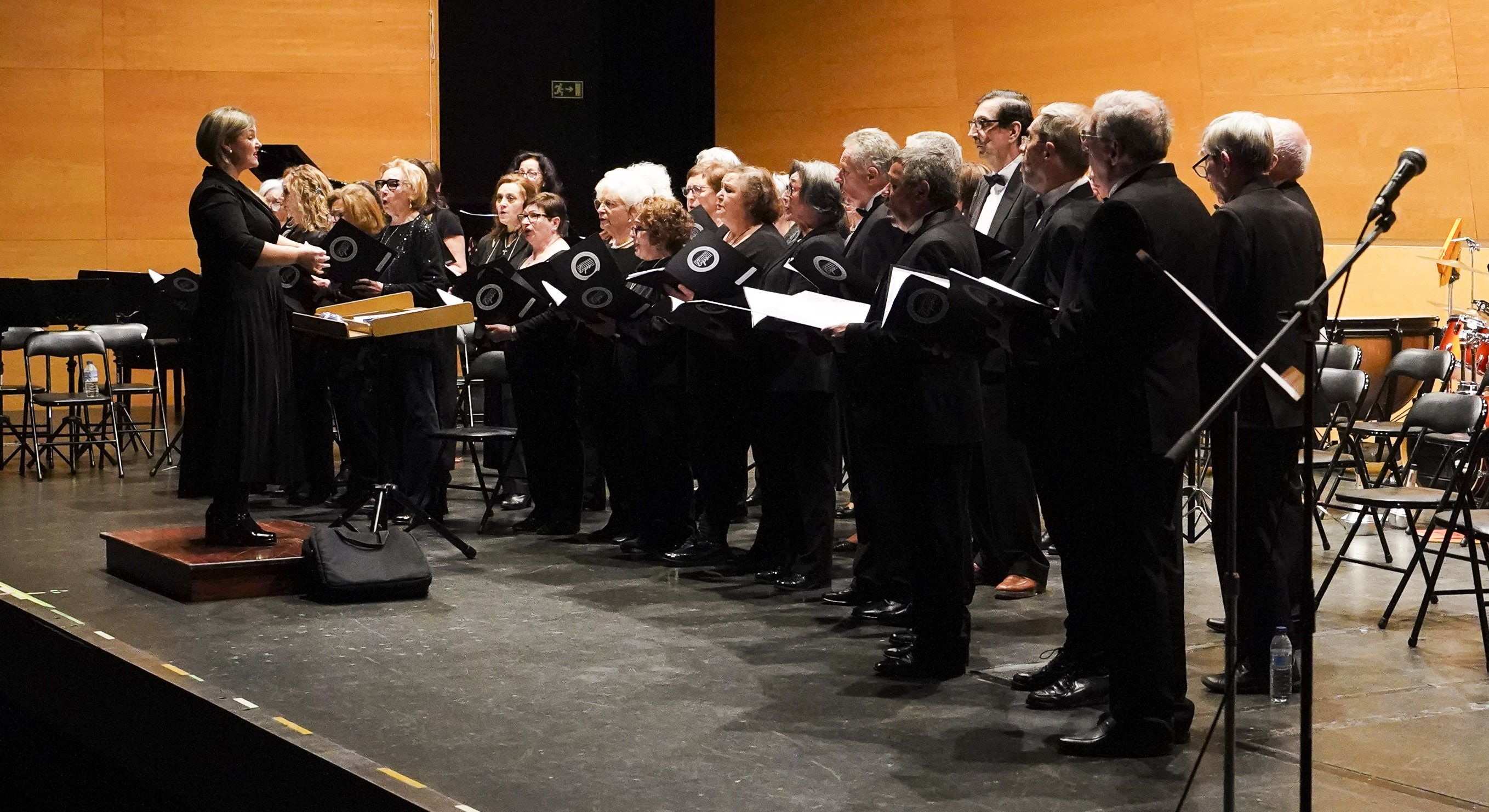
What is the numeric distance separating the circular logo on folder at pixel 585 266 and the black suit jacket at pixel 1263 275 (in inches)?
104

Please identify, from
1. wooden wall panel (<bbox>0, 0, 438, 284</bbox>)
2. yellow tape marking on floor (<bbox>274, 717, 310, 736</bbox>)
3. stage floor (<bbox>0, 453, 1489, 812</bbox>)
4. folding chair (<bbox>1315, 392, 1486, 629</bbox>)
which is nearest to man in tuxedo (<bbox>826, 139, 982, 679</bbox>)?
stage floor (<bbox>0, 453, 1489, 812</bbox>)

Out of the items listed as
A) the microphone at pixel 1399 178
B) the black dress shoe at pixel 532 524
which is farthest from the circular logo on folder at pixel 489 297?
the microphone at pixel 1399 178

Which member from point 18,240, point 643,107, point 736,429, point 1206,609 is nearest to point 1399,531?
point 1206,609

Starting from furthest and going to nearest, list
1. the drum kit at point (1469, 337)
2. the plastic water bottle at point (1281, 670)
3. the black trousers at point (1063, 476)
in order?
the drum kit at point (1469, 337)
the plastic water bottle at point (1281, 670)
the black trousers at point (1063, 476)

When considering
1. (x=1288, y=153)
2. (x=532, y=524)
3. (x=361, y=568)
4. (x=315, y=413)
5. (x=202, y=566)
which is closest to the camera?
(x=1288, y=153)

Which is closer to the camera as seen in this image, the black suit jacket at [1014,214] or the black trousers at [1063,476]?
the black trousers at [1063,476]

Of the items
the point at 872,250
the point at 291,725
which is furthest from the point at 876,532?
the point at 291,725

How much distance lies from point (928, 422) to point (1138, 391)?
0.69 meters

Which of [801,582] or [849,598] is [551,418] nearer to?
[801,582]

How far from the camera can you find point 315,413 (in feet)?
23.8

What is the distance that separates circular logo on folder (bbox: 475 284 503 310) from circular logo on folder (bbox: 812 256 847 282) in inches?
71.0

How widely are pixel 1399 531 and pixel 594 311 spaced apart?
361cm

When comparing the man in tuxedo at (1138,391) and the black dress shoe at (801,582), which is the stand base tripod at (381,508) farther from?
the man in tuxedo at (1138,391)

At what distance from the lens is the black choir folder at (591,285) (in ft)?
19.0
